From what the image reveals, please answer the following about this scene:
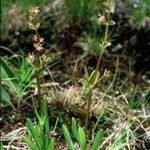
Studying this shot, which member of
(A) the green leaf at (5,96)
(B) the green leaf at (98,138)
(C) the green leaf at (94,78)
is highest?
(C) the green leaf at (94,78)

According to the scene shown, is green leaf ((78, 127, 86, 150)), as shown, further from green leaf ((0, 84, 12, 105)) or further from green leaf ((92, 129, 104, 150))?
green leaf ((0, 84, 12, 105))

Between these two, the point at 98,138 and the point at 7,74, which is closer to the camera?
the point at 98,138

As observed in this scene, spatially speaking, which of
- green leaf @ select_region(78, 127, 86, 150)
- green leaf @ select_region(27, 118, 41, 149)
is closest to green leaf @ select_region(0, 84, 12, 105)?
green leaf @ select_region(27, 118, 41, 149)

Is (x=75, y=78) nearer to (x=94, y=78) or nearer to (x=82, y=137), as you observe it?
(x=94, y=78)

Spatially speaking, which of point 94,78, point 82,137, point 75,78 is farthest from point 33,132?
point 75,78

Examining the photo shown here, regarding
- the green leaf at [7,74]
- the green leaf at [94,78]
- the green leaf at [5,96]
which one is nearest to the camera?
the green leaf at [94,78]

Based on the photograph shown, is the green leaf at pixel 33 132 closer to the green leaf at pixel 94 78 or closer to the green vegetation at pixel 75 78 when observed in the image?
the green vegetation at pixel 75 78

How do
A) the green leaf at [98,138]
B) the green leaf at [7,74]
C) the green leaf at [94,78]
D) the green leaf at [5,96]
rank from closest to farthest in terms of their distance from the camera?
the green leaf at [98,138], the green leaf at [94,78], the green leaf at [5,96], the green leaf at [7,74]

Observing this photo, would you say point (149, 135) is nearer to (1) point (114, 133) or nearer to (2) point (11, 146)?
(1) point (114, 133)

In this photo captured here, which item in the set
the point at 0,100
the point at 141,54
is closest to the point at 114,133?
the point at 0,100

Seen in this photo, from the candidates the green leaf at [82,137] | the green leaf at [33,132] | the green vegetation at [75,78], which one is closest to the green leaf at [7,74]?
the green vegetation at [75,78]

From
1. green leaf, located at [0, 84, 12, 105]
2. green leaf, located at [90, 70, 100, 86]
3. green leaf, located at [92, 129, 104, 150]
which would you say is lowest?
green leaf, located at [0, 84, 12, 105]
